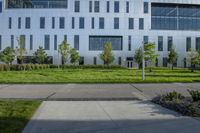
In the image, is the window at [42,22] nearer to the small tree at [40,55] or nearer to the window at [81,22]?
the small tree at [40,55]

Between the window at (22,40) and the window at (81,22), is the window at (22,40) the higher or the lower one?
the lower one

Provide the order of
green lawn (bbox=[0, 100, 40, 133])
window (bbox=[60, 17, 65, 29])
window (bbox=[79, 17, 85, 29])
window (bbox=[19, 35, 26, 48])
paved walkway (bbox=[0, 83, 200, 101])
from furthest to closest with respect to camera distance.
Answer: window (bbox=[79, 17, 85, 29])
window (bbox=[60, 17, 65, 29])
window (bbox=[19, 35, 26, 48])
paved walkway (bbox=[0, 83, 200, 101])
green lawn (bbox=[0, 100, 40, 133])

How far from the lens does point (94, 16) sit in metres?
83.6

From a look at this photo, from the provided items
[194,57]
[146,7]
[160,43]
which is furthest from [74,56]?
[194,57]

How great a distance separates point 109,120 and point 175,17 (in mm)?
82840

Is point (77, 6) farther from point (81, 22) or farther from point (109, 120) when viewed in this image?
point (109, 120)

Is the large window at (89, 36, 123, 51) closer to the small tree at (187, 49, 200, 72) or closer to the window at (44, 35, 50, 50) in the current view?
the window at (44, 35, 50, 50)

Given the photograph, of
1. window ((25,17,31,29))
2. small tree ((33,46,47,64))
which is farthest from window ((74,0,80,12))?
small tree ((33,46,47,64))

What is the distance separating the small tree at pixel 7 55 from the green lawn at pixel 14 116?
211 feet

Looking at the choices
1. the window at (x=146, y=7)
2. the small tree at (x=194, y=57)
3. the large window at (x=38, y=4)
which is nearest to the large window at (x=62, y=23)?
the large window at (x=38, y=4)

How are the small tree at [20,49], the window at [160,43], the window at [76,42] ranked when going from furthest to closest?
the window at [160,43] → the window at [76,42] → the small tree at [20,49]

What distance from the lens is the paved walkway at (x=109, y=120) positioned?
8766 millimetres

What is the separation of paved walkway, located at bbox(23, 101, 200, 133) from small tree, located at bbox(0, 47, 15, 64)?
64354mm

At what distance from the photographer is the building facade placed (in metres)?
83.0
